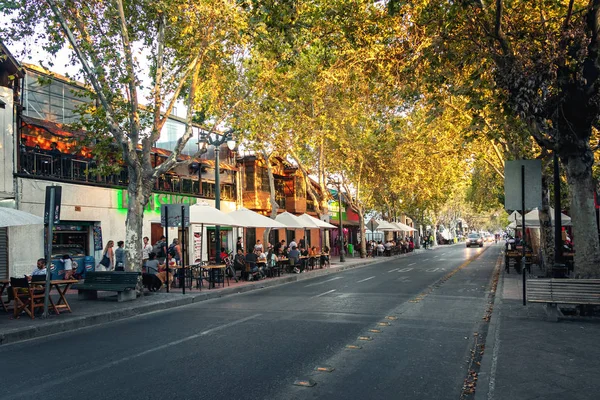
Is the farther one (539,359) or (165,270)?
(165,270)

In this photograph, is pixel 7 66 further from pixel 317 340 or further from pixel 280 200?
pixel 280 200

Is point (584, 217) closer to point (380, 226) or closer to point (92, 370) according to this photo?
point (92, 370)

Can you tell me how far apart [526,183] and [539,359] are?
16.2ft

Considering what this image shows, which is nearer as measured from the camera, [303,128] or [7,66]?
[7,66]

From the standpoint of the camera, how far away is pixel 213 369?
620 centimetres

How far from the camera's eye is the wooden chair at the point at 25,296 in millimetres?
10469

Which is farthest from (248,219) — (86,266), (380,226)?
(380,226)

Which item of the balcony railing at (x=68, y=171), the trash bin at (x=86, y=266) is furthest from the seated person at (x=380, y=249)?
the trash bin at (x=86, y=266)

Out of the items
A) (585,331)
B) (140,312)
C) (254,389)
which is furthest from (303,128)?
(254,389)

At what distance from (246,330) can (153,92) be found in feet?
25.7

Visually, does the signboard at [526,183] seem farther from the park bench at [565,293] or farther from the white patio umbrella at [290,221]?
the white patio umbrella at [290,221]

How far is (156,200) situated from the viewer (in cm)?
2566

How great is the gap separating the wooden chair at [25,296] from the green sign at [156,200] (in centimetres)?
1241

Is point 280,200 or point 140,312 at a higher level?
point 280,200
